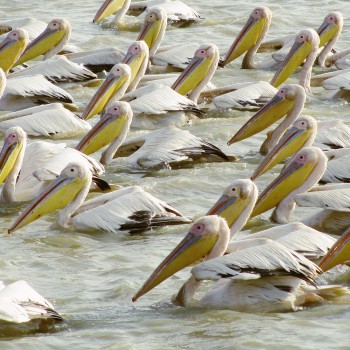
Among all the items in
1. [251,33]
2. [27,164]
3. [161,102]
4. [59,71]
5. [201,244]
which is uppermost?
[201,244]

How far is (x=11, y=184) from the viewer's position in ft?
25.9

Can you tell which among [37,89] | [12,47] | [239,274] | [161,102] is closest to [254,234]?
[239,274]

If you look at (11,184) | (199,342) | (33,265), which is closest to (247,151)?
(11,184)

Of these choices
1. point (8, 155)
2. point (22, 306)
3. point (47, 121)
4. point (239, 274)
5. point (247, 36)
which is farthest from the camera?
point (247, 36)

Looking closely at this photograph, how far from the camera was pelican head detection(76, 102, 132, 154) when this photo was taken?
8.64 m

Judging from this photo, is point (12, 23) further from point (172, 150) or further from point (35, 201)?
point (35, 201)

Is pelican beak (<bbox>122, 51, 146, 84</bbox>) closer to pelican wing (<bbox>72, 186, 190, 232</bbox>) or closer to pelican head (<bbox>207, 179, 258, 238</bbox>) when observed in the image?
pelican wing (<bbox>72, 186, 190, 232</bbox>)

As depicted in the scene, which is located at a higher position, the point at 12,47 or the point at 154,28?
the point at 154,28

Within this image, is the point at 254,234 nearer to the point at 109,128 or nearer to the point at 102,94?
the point at 109,128

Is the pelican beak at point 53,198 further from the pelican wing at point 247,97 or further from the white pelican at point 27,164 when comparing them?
the pelican wing at point 247,97

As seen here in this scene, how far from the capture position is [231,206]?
21.8 feet

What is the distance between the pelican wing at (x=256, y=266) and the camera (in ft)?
18.7

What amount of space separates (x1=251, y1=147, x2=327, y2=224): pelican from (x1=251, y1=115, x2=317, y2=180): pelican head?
612 millimetres

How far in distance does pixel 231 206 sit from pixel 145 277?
57 centimetres
